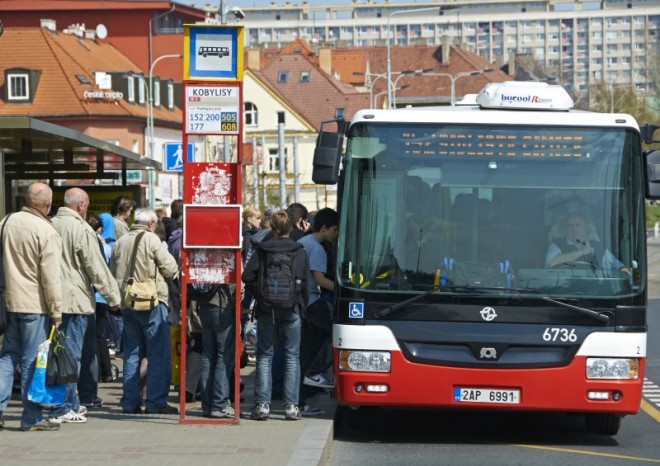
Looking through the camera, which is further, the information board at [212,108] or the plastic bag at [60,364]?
the information board at [212,108]

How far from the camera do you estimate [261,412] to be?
11.9m

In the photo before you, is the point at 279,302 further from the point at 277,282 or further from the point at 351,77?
the point at 351,77

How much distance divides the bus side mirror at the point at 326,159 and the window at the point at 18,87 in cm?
6336

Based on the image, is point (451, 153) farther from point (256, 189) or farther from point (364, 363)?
point (256, 189)

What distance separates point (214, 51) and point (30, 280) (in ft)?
7.50

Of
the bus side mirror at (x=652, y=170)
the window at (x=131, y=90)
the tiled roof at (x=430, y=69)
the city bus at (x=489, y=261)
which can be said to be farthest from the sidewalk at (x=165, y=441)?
the tiled roof at (x=430, y=69)

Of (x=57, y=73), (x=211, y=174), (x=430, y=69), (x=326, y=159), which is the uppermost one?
(x=430, y=69)

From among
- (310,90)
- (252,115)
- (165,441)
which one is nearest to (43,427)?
(165,441)

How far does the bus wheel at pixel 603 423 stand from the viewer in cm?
1212

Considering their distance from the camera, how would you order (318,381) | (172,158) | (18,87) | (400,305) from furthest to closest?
(18,87), (172,158), (318,381), (400,305)

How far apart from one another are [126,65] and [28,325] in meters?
73.1

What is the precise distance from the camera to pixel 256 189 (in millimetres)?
48750

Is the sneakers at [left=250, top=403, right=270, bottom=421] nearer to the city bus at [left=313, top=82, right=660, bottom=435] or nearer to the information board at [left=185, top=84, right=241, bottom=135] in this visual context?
the city bus at [left=313, top=82, right=660, bottom=435]

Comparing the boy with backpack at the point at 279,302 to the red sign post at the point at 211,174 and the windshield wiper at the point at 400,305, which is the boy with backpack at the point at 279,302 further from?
the windshield wiper at the point at 400,305
